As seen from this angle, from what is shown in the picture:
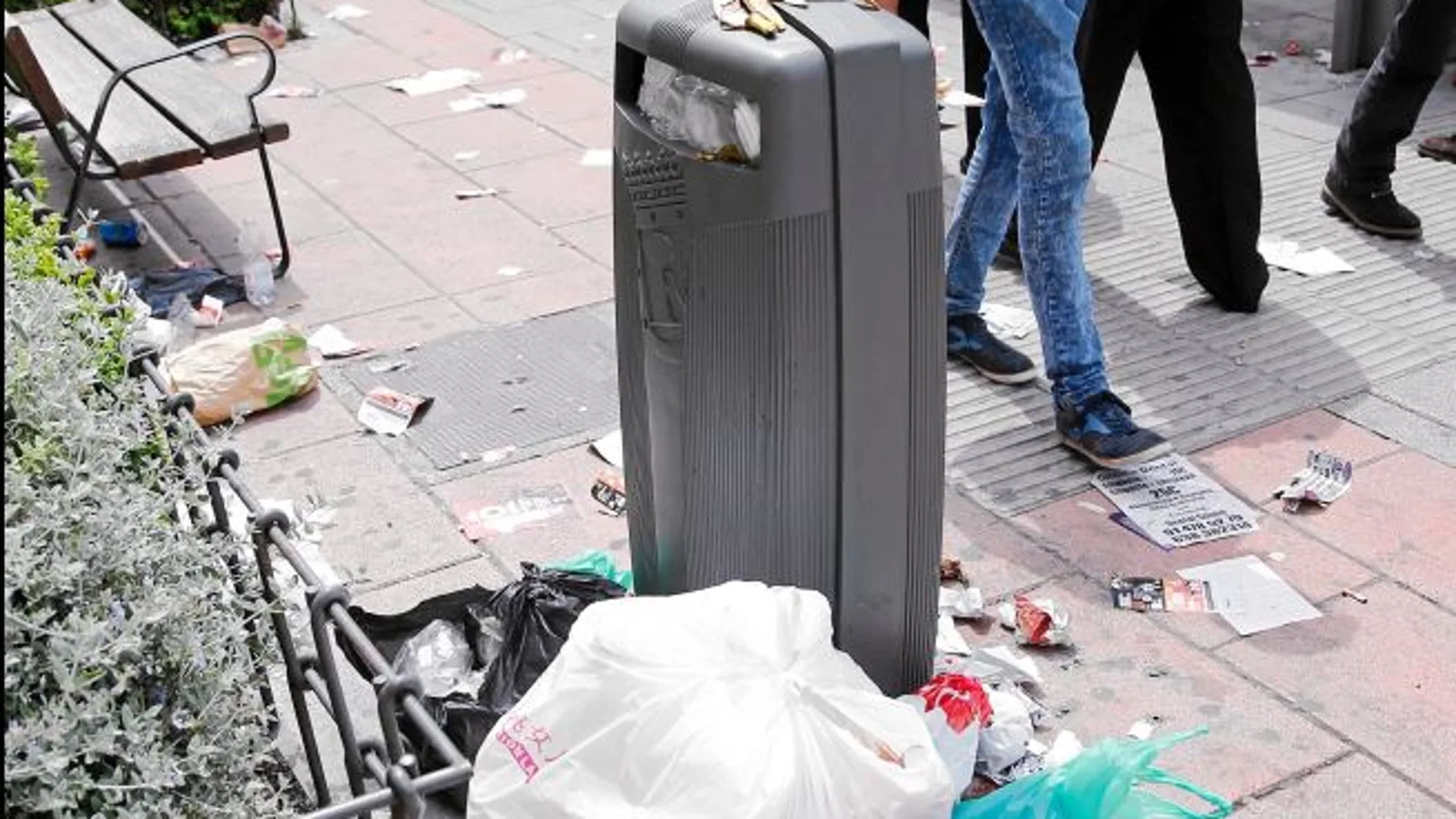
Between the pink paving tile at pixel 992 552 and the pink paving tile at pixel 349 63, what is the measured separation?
15.5 ft

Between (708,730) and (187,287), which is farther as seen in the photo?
(187,287)

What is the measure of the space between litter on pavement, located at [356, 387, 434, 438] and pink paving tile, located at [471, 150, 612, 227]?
144cm

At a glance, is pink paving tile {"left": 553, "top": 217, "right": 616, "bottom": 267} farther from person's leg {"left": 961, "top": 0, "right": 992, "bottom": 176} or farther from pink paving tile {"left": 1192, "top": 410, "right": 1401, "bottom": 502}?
pink paving tile {"left": 1192, "top": 410, "right": 1401, "bottom": 502}

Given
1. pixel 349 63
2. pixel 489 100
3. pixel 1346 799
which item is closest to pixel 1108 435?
pixel 1346 799

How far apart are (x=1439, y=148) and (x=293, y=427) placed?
14.2ft

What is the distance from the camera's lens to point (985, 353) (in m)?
4.63

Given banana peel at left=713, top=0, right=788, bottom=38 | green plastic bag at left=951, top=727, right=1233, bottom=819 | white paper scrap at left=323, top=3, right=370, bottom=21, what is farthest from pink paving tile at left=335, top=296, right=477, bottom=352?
white paper scrap at left=323, top=3, right=370, bottom=21

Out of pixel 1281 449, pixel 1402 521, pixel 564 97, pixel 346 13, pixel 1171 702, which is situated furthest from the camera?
pixel 346 13

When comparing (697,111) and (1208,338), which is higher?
(697,111)

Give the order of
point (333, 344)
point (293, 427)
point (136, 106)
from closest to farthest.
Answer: point (293, 427) < point (333, 344) < point (136, 106)

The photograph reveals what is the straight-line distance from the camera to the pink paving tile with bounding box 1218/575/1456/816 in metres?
3.11

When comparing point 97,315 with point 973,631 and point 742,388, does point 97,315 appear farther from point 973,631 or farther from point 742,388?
point 973,631

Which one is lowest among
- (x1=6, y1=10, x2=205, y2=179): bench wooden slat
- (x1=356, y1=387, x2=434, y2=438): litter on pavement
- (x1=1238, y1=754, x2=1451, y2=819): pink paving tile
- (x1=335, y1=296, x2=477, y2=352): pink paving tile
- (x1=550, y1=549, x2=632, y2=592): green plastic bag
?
(x1=335, y1=296, x2=477, y2=352): pink paving tile

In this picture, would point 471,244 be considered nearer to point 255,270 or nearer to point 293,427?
point 255,270
